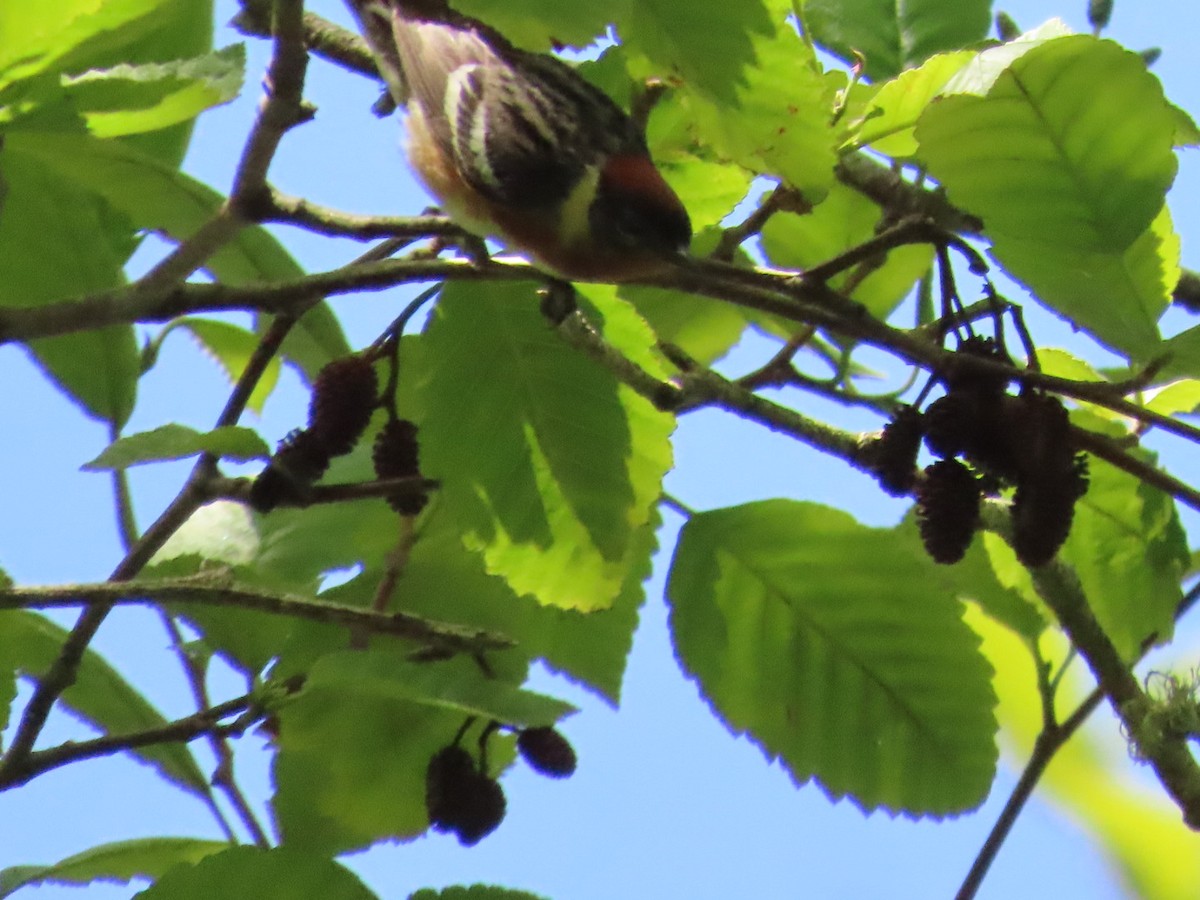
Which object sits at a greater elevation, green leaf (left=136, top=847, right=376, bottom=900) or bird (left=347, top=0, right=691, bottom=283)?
bird (left=347, top=0, right=691, bottom=283)

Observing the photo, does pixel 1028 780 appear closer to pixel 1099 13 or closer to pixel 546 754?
pixel 546 754

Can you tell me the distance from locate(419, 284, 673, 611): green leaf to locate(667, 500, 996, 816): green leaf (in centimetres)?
12

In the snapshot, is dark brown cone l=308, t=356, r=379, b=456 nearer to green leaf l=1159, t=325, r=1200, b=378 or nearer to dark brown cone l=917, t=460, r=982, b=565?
dark brown cone l=917, t=460, r=982, b=565

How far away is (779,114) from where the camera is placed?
2.27 feet

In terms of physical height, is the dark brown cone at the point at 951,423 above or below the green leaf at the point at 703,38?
below

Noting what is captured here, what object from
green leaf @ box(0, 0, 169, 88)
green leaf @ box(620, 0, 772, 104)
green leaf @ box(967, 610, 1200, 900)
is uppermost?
green leaf @ box(0, 0, 169, 88)

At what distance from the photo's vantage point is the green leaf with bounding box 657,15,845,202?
68 cm

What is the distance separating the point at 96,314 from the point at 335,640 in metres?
0.32

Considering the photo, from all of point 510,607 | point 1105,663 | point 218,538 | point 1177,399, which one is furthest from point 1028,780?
point 218,538

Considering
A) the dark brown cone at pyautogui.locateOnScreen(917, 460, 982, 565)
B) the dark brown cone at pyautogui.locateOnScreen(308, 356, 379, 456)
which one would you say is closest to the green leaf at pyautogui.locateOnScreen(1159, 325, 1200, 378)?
the dark brown cone at pyautogui.locateOnScreen(917, 460, 982, 565)

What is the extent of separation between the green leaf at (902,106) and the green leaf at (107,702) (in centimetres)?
62

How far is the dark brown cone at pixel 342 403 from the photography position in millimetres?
746

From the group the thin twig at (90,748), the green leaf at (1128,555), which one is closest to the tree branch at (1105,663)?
the green leaf at (1128,555)

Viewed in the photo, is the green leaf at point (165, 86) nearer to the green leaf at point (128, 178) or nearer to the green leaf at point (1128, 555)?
the green leaf at point (128, 178)
